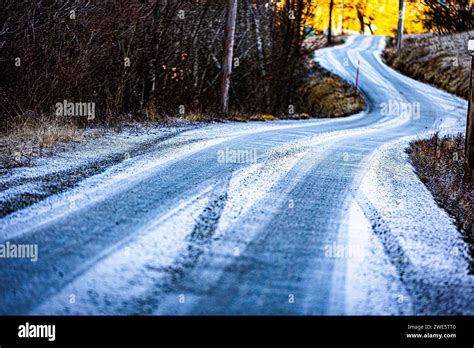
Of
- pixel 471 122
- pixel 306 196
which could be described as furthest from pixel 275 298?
pixel 471 122

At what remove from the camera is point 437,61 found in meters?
34.8

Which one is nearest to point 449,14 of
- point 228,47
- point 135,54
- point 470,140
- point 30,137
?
point 470,140

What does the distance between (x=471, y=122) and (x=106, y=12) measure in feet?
29.3

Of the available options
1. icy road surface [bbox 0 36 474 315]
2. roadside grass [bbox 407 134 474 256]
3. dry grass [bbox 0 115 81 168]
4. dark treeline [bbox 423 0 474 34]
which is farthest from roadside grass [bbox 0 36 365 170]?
dark treeline [bbox 423 0 474 34]

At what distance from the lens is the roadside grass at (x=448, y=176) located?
245 inches

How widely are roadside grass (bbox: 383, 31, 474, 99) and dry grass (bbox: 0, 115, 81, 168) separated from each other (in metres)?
22.3

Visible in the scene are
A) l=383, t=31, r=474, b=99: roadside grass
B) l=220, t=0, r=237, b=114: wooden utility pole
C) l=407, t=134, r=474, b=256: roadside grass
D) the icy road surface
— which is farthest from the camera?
l=383, t=31, r=474, b=99: roadside grass

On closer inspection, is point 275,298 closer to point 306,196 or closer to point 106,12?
point 306,196

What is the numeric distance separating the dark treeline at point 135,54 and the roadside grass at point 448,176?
23.3ft

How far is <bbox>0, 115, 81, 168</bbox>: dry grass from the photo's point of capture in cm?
736

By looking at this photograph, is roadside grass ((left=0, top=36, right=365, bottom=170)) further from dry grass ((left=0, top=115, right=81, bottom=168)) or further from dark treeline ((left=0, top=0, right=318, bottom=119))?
dark treeline ((left=0, top=0, right=318, bottom=119))

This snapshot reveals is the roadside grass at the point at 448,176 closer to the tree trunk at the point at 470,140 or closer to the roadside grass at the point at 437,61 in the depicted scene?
the tree trunk at the point at 470,140

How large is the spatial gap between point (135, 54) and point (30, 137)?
243 inches

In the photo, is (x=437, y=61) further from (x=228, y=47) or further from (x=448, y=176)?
(x=448, y=176)
